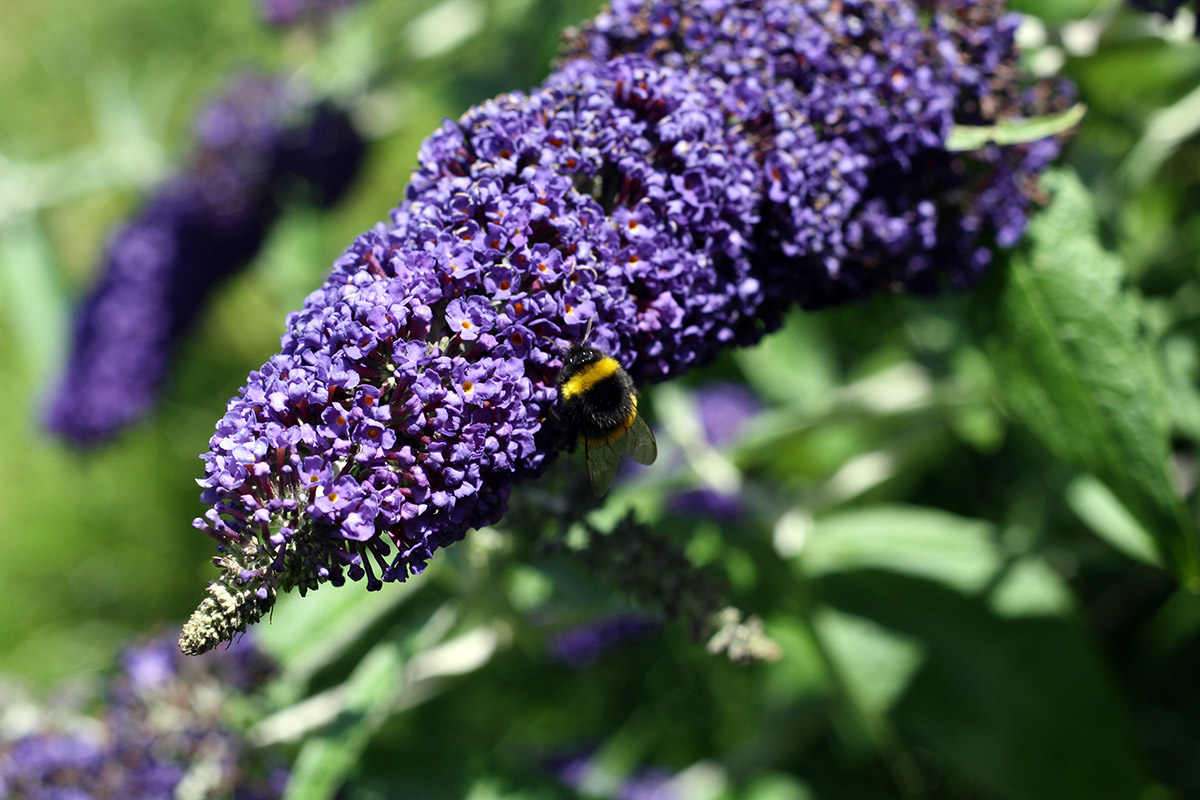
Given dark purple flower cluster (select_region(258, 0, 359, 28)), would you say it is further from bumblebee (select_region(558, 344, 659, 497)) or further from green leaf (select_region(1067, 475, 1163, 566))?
green leaf (select_region(1067, 475, 1163, 566))

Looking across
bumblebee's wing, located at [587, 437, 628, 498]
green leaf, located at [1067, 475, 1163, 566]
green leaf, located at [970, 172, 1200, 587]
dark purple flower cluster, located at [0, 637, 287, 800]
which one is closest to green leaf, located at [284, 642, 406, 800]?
dark purple flower cluster, located at [0, 637, 287, 800]

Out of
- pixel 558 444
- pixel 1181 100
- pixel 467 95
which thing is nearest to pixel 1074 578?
pixel 1181 100

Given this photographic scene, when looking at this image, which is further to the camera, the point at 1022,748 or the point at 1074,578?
the point at 1074,578

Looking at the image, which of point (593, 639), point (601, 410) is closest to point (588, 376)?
point (601, 410)

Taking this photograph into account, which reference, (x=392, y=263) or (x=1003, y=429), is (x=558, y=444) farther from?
(x=1003, y=429)

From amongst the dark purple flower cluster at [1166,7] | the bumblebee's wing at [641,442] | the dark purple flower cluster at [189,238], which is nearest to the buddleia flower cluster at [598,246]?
the bumblebee's wing at [641,442]

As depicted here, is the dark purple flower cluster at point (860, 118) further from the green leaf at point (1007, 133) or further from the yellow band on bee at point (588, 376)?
the yellow band on bee at point (588, 376)
